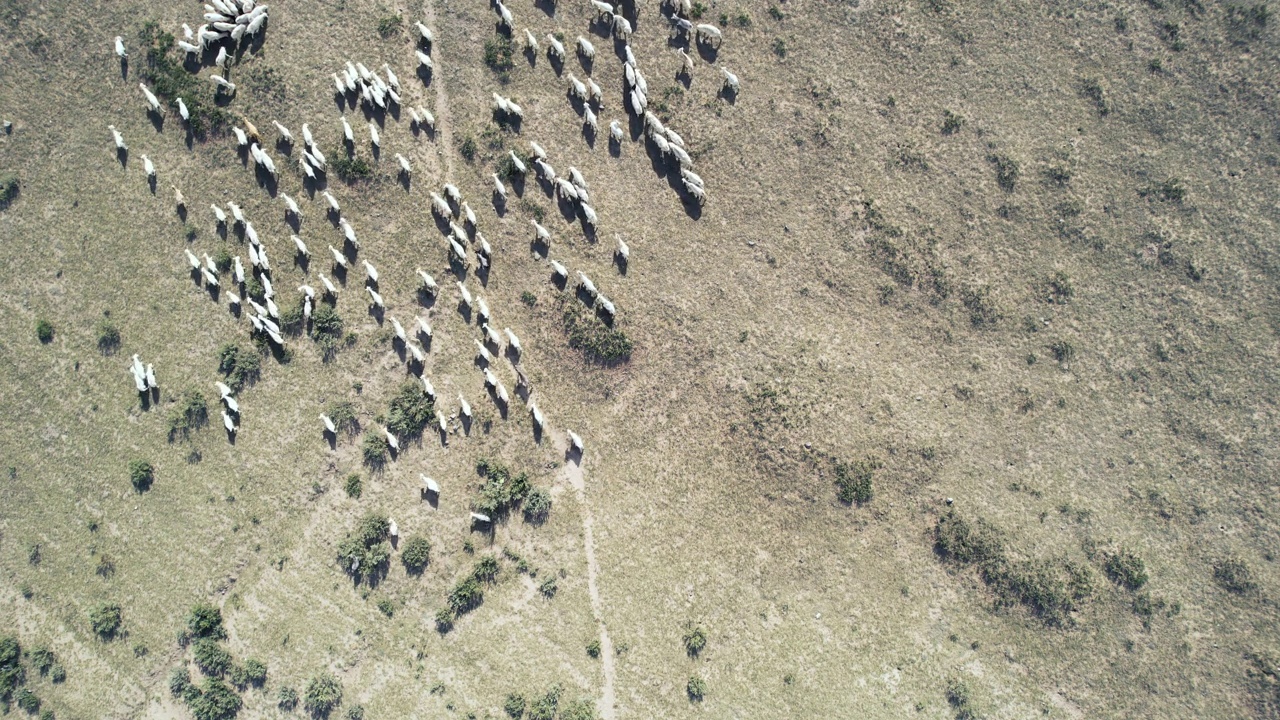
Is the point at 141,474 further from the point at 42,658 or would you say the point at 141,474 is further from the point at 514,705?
the point at 514,705

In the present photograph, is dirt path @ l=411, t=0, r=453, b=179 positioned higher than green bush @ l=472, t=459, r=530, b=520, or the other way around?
dirt path @ l=411, t=0, r=453, b=179

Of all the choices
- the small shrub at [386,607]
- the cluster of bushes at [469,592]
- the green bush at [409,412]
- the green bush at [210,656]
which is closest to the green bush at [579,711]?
the cluster of bushes at [469,592]

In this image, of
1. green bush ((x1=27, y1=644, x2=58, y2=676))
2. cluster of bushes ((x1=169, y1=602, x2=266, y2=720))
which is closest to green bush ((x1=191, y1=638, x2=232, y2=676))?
cluster of bushes ((x1=169, y1=602, x2=266, y2=720))

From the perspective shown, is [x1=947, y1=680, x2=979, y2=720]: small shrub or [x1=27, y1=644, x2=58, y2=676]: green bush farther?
[x1=947, y1=680, x2=979, y2=720]: small shrub

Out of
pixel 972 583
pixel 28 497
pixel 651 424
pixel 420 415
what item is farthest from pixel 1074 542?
pixel 28 497

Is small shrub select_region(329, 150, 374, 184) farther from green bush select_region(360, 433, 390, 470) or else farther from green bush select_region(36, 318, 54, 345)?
green bush select_region(36, 318, 54, 345)

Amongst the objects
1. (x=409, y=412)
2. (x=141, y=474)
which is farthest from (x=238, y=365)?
(x=409, y=412)

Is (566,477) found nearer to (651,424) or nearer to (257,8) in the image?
(651,424)
